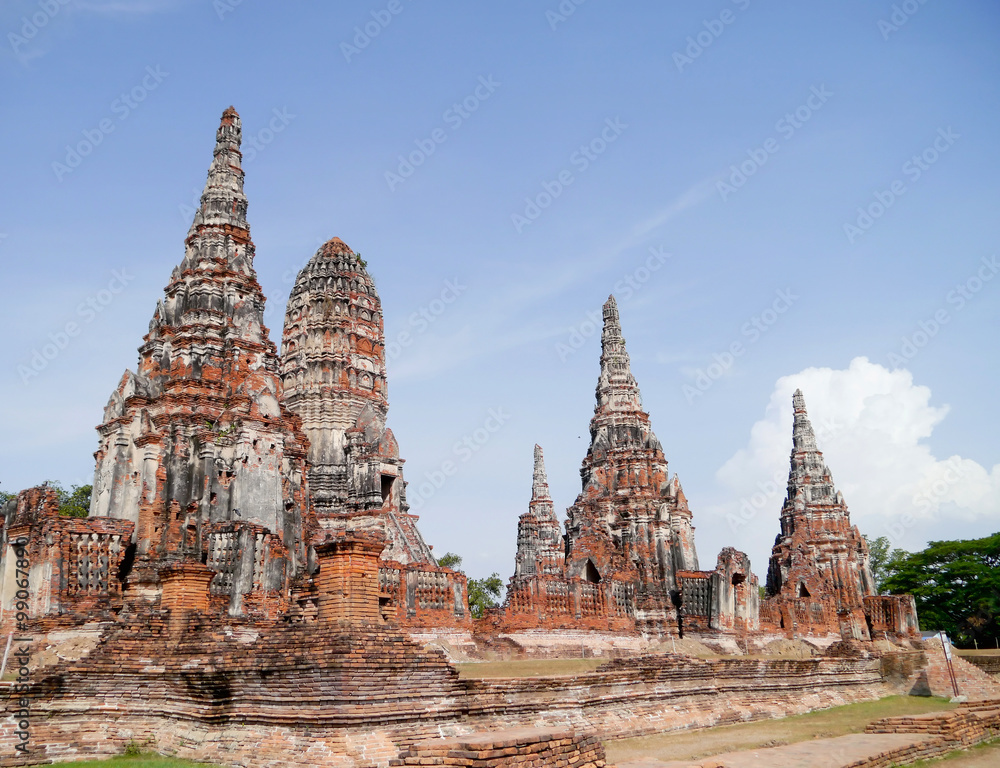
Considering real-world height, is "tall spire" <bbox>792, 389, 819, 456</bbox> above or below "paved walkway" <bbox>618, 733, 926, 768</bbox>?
above

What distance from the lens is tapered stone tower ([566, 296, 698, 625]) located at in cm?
3788

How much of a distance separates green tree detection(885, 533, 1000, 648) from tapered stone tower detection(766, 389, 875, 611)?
731 centimetres

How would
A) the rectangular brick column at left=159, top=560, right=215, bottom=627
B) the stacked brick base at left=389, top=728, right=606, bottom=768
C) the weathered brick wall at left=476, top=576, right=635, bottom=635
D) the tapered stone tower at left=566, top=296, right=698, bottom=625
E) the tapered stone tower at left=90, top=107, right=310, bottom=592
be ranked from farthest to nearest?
the tapered stone tower at left=566, top=296, right=698, bottom=625 → the weathered brick wall at left=476, top=576, right=635, bottom=635 → the tapered stone tower at left=90, top=107, right=310, bottom=592 → the rectangular brick column at left=159, top=560, right=215, bottom=627 → the stacked brick base at left=389, top=728, right=606, bottom=768

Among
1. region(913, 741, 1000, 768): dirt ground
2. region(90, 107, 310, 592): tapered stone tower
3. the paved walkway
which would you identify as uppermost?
region(90, 107, 310, 592): tapered stone tower

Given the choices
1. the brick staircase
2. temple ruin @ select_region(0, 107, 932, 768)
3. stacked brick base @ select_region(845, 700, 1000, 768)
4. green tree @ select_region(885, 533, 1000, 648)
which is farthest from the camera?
green tree @ select_region(885, 533, 1000, 648)

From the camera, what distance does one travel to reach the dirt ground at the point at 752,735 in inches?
551

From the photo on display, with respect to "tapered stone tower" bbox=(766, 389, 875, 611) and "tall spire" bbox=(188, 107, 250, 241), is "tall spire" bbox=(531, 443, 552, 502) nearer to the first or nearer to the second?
"tapered stone tower" bbox=(766, 389, 875, 611)

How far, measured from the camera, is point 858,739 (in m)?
14.8

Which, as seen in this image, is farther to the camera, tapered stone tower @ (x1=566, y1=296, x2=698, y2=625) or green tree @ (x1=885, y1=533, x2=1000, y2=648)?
green tree @ (x1=885, y1=533, x2=1000, y2=648)

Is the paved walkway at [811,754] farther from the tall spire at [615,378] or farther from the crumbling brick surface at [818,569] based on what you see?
the tall spire at [615,378]

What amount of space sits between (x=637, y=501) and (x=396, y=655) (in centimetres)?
2978

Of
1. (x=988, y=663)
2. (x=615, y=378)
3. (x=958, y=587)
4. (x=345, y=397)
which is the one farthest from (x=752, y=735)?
(x=958, y=587)

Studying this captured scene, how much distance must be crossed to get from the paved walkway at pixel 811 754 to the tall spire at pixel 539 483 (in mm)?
29949

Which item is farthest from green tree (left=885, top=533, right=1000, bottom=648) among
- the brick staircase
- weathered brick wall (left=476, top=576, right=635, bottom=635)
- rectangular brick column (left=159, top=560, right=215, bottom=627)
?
rectangular brick column (left=159, top=560, right=215, bottom=627)
